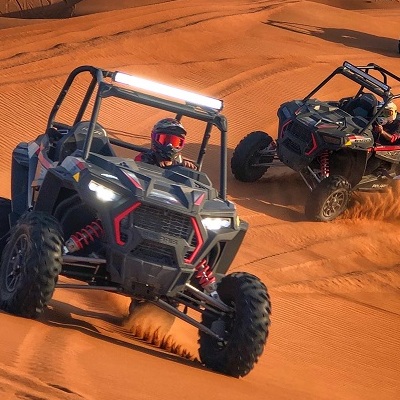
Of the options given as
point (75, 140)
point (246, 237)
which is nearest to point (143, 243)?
point (75, 140)

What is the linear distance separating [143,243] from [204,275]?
2.11 feet

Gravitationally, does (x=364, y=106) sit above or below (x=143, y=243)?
below

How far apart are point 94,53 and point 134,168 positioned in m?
13.0

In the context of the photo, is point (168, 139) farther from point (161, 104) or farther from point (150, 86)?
point (150, 86)

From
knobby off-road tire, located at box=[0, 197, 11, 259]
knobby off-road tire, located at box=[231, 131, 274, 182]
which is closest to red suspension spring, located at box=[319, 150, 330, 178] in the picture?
knobby off-road tire, located at box=[231, 131, 274, 182]

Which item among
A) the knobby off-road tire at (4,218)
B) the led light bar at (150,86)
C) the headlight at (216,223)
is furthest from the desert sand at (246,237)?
the led light bar at (150,86)

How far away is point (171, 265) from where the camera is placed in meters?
7.31

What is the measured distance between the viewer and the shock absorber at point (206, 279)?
25.3ft

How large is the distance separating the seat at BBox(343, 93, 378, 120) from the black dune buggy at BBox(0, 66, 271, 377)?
22.1ft

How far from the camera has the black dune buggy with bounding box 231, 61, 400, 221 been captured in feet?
45.5

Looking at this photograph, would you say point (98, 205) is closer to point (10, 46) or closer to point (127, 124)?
point (127, 124)

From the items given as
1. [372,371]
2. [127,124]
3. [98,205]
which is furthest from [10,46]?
[98,205]

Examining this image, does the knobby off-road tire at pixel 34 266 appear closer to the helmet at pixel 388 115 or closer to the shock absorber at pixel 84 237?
the shock absorber at pixel 84 237

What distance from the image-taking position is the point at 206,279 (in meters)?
7.75
